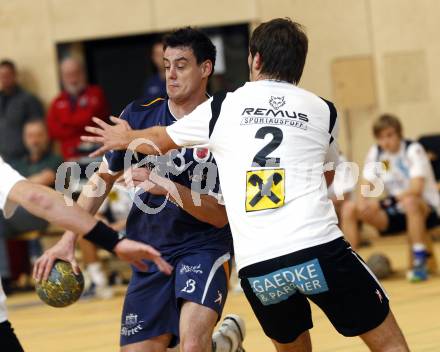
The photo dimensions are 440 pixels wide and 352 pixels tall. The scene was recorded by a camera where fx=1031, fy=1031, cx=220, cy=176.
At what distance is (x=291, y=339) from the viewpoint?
15.1ft

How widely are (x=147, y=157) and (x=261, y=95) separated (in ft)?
3.48

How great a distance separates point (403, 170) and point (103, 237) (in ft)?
22.2

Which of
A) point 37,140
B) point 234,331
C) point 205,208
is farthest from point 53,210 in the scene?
point 37,140

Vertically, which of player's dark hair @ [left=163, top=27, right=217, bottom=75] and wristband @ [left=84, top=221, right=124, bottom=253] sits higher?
player's dark hair @ [left=163, top=27, right=217, bottom=75]

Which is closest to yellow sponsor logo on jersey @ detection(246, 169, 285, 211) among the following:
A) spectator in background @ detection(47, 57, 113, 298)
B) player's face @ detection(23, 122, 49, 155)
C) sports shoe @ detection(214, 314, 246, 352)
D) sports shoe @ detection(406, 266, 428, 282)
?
sports shoe @ detection(214, 314, 246, 352)

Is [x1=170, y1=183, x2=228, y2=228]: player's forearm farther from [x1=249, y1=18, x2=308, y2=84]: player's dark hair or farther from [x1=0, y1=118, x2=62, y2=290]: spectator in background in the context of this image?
[x1=0, y1=118, x2=62, y2=290]: spectator in background

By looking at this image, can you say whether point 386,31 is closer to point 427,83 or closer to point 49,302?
point 427,83

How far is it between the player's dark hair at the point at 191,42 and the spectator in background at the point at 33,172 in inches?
221

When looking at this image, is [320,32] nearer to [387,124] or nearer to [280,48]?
[387,124]

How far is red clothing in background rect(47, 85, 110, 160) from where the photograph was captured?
41.4 ft

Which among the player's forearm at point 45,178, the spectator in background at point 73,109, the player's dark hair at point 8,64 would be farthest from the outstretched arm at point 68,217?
the player's dark hair at point 8,64

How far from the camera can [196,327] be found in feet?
16.0

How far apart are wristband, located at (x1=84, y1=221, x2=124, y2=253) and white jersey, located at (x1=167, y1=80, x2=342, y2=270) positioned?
0.76m

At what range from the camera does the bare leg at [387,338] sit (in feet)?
14.1
